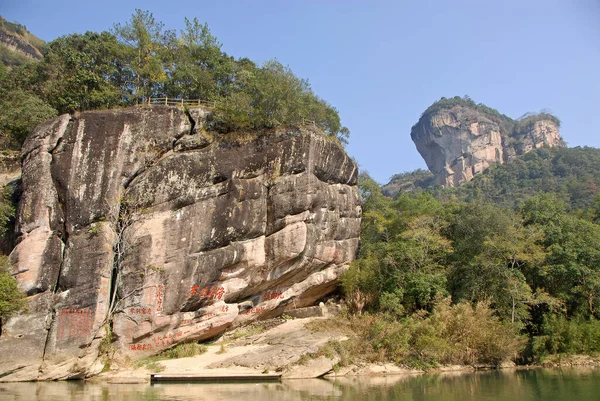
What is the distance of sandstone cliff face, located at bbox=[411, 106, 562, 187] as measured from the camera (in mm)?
96375

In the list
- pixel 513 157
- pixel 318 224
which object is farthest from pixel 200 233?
pixel 513 157

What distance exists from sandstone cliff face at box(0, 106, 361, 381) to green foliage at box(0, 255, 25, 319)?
349mm

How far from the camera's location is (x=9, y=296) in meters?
15.1

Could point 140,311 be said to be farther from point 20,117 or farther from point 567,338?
point 567,338

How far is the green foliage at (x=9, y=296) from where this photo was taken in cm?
1498

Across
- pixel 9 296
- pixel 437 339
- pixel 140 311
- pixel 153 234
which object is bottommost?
pixel 437 339

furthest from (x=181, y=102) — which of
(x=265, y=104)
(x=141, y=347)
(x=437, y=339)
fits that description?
(x=437, y=339)

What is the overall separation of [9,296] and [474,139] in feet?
316

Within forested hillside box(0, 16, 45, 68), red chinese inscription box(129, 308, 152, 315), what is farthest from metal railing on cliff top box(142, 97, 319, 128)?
forested hillside box(0, 16, 45, 68)

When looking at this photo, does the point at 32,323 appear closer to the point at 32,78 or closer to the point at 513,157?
the point at 32,78

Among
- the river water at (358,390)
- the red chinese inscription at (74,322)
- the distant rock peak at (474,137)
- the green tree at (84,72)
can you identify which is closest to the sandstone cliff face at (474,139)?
the distant rock peak at (474,137)

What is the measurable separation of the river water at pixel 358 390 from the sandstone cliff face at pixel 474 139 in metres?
86.2

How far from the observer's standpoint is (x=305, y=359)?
54.4ft

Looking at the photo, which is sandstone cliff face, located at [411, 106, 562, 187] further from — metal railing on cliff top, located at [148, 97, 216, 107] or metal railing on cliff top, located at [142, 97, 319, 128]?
metal railing on cliff top, located at [148, 97, 216, 107]
